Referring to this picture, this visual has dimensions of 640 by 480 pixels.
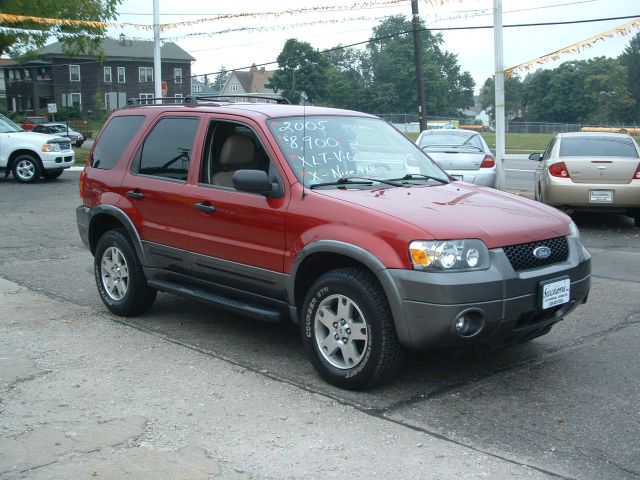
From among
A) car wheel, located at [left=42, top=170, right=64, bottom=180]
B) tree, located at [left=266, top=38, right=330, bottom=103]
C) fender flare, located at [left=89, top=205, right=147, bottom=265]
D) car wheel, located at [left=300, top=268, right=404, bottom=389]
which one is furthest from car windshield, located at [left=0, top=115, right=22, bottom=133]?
car wheel, located at [left=300, top=268, right=404, bottom=389]

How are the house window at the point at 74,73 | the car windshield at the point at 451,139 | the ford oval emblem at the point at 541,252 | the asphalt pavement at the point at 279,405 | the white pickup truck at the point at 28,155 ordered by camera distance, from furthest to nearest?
the house window at the point at 74,73 → the white pickup truck at the point at 28,155 → the car windshield at the point at 451,139 → the ford oval emblem at the point at 541,252 → the asphalt pavement at the point at 279,405

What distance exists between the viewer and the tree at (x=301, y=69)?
1337 inches

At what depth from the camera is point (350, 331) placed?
4980 millimetres

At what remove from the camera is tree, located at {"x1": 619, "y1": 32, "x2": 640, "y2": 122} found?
78.7 meters

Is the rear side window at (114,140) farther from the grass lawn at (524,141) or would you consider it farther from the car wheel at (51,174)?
the grass lawn at (524,141)

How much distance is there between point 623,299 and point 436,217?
3.59 metres

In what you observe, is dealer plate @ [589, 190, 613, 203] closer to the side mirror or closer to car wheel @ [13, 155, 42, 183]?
the side mirror

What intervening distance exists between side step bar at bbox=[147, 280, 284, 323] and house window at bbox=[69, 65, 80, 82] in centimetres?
7520

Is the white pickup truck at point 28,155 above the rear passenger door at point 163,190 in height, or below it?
above

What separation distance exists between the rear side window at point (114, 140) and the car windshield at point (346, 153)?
1.77 m

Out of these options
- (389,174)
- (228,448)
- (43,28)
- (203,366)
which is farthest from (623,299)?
(43,28)

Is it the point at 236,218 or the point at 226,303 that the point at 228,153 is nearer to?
the point at 236,218

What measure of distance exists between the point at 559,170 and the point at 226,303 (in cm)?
776

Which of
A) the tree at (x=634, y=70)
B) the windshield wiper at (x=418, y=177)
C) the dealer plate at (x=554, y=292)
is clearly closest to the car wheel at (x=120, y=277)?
the windshield wiper at (x=418, y=177)
